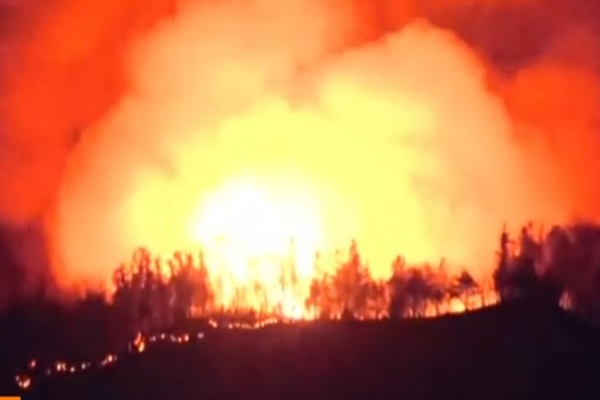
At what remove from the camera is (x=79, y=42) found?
7.61ft

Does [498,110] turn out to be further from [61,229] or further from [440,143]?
[61,229]

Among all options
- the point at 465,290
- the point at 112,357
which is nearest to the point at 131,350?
the point at 112,357

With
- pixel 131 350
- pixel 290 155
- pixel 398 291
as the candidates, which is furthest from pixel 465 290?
pixel 131 350

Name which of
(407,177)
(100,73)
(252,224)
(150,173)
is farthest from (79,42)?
(407,177)

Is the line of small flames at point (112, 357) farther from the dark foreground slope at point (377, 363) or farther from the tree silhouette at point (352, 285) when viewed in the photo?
the tree silhouette at point (352, 285)

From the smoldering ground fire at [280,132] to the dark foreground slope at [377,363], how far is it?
0.45 feet

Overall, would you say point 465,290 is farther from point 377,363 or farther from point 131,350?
point 131,350

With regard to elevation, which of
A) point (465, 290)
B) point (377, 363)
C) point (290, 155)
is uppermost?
point (290, 155)

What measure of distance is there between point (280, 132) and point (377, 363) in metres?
0.46

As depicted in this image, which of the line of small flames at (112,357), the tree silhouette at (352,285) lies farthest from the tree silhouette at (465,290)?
the line of small flames at (112,357)

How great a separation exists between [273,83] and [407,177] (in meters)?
0.30

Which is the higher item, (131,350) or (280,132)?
(280,132)

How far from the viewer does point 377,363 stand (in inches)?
87.4

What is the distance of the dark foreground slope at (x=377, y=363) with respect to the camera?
221cm
